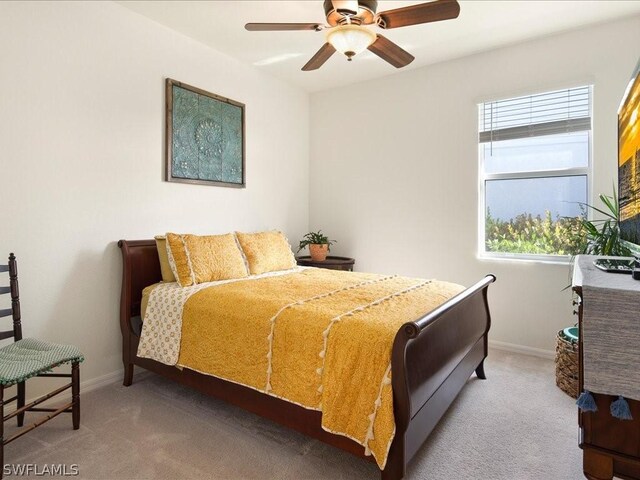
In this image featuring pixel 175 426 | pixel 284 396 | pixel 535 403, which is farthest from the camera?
pixel 535 403

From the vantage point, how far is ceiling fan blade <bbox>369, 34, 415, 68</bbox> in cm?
229

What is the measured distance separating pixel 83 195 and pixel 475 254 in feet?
11.2

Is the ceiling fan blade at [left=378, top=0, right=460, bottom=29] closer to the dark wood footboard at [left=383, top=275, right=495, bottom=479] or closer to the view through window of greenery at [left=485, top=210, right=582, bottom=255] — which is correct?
the dark wood footboard at [left=383, top=275, right=495, bottom=479]

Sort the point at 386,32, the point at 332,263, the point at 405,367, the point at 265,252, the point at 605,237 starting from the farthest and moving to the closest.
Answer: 1. the point at 332,263
2. the point at 265,252
3. the point at 386,32
4. the point at 605,237
5. the point at 405,367

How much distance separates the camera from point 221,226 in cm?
364

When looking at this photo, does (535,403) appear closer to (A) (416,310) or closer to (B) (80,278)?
(A) (416,310)

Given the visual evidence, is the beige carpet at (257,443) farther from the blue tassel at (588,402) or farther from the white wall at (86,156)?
the blue tassel at (588,402)

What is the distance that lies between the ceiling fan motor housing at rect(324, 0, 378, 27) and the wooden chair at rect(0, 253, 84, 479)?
90.3 inches

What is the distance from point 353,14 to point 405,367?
70.8 inches

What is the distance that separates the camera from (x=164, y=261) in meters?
2.86

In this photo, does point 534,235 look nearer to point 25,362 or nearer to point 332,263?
point 332,263

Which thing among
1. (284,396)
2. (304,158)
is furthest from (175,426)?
(304,158)

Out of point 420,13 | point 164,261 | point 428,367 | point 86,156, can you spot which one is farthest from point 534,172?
point 86,156

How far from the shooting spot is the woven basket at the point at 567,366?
2510mm
